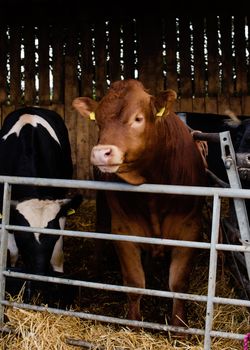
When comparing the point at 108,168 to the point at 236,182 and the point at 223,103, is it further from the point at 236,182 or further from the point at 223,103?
the point at 223,103

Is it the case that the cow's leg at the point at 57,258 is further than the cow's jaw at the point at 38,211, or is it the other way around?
the cow's leg at the point at 57,258

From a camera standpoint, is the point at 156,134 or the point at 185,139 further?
the point at 185,139

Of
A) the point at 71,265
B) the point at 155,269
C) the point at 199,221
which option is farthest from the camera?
the point at 71,265

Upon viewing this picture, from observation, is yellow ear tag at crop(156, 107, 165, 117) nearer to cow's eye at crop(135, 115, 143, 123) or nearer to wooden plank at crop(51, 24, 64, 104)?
cow's eye at crop(135, 115, 143, 123)

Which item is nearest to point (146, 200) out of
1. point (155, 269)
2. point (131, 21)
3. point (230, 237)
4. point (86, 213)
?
point (230, 237)

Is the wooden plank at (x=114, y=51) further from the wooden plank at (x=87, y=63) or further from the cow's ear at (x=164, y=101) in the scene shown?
the cow's ear at (x=164, y=101)

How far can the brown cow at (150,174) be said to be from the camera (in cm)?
393

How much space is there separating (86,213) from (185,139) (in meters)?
3.53

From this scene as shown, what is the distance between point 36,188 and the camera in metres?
5.14

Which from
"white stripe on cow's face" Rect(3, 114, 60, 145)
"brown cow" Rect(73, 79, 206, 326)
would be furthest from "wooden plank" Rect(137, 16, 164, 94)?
"brown cow" Rect(73, 79, 206, 326)

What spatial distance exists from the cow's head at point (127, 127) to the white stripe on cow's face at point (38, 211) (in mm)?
1136

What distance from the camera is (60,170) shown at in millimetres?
6148

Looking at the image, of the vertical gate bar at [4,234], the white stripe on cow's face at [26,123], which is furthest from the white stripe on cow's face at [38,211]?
the white stripe on cow's face at [26,123]

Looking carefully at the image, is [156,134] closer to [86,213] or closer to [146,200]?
[146,200]
